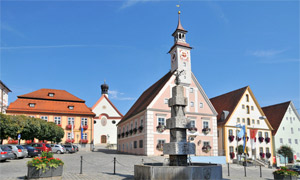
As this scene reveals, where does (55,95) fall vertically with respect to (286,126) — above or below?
above

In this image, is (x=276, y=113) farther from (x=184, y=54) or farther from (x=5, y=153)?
(x=5, y=153)

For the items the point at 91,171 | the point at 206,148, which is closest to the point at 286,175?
the point at 91,171

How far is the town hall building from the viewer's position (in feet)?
113

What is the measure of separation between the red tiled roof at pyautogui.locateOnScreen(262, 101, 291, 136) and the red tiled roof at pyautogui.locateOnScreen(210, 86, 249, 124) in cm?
939

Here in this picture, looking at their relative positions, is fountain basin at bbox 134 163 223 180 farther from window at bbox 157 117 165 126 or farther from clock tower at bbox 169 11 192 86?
clock tower at bbox 169 11 192 86

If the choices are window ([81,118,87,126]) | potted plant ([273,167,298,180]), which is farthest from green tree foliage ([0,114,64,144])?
potted plant ([273,167,298,180])

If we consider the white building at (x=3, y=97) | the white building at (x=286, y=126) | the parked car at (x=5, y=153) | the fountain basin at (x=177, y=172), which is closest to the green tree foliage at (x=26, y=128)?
the parked car at (x=5, y=153)

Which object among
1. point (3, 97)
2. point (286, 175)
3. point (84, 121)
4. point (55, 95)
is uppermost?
point (55, 95)

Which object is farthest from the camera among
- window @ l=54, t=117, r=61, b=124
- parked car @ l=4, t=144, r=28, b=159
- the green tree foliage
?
window @ l=54, t=117, r=61, b=124

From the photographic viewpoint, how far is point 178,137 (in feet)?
44.8

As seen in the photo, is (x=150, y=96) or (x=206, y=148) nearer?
(x=206, y=148)

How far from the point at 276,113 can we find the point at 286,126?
3.04 m

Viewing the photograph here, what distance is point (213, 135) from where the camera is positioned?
38031 millimetres

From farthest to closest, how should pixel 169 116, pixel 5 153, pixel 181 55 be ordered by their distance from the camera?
pixel 181 55 < pixel 169 116 < pixel 5 153
